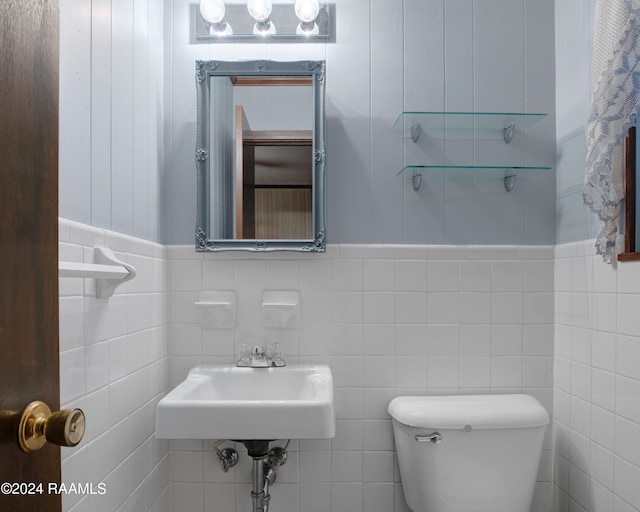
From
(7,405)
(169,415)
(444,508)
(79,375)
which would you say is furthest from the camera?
(444,508)

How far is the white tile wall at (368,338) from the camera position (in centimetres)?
166

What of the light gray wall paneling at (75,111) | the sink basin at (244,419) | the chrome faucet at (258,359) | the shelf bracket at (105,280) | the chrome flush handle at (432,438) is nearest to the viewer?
the light gray wall paneling at (75,111)

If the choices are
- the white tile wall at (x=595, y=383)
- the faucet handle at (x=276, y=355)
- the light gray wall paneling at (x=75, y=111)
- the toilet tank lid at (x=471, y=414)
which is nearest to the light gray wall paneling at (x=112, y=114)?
Result: the light gray wall paneling at (x=75, y=111)

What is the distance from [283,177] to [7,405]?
124 centimetres

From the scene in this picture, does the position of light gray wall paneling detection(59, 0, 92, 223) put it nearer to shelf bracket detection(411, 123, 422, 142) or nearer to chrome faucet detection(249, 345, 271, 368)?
chrome faucet detection(249, 345, 271, 368)

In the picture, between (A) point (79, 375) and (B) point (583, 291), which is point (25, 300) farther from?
(B) point (583, 291)

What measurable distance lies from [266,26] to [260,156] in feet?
1.54

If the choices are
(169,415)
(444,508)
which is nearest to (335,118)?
(169,415)

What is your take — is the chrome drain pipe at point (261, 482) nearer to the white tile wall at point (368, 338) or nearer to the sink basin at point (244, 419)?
the white tile wall at point (368, 338)

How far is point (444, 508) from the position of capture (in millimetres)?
1443

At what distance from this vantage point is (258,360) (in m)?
1.59

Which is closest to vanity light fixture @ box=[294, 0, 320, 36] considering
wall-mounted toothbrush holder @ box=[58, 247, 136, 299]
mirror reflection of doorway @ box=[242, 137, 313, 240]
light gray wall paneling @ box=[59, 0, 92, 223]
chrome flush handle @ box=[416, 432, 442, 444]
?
mirror reflection of doorway @ box=[242, 137, 313, 240]

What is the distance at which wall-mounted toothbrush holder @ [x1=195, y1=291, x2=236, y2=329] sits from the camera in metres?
1.64

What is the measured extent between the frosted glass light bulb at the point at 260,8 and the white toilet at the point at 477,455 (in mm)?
1420
